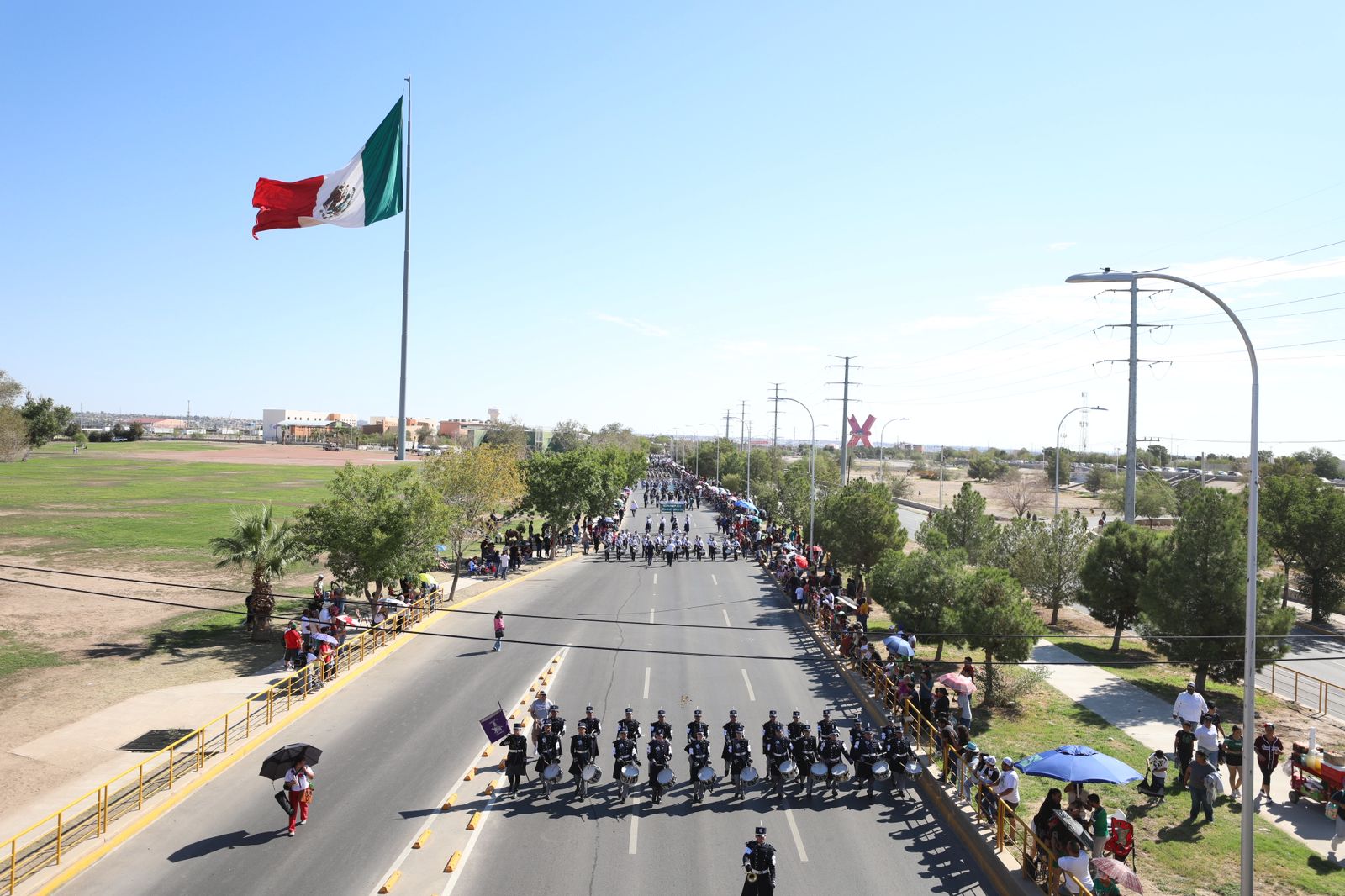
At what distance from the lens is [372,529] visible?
26.7m

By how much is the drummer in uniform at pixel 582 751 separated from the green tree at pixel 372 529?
45.7ft

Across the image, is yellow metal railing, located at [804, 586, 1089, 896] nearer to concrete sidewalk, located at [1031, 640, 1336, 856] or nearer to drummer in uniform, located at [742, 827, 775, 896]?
concrete sidewalk, located at [1031, 640, 1336, 856]

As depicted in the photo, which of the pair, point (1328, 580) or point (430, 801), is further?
point (1328, 580)

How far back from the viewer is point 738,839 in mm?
13383

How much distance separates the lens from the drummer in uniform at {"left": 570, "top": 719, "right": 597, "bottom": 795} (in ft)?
48.9

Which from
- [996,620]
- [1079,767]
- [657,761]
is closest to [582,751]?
[657,761]

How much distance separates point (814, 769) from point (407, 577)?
814 inches

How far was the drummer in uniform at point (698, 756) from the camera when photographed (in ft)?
48.6

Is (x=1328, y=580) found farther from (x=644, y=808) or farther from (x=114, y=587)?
(x=114, y=587)

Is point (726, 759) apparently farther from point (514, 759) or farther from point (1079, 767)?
point (1079, 767)

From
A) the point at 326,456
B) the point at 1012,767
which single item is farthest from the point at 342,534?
the point at 326,456

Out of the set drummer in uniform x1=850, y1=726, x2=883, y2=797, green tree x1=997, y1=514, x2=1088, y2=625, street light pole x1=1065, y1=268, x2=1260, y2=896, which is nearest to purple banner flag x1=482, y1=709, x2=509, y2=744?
drummer in uniform x1=850, y1=726, x2=883, y2=797

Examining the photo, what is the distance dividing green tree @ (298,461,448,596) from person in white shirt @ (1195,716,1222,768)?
22.7m

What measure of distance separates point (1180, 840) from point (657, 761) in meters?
9.11
